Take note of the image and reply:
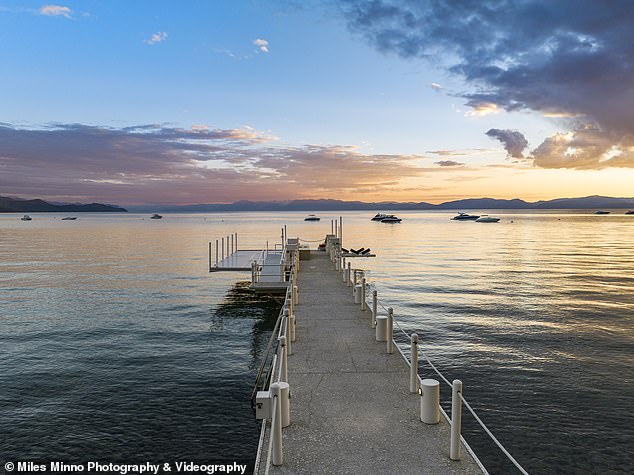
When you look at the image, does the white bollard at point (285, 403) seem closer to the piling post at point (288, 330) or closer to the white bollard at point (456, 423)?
the white bollard at point (456, 423)

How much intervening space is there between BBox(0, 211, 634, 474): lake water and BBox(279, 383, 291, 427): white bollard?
15.0 feet

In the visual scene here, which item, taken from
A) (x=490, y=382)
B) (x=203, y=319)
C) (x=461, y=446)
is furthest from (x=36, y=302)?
(x=461, y=446)

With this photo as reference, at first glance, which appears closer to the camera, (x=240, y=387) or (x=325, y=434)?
(x=325, y=434)

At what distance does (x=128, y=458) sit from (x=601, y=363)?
18532 millimetres

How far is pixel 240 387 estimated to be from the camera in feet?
53.8

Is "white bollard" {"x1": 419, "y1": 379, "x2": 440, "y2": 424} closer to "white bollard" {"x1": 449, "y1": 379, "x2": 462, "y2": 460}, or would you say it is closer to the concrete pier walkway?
the concrete pier walkway

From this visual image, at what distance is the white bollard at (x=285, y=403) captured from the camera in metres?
8.02

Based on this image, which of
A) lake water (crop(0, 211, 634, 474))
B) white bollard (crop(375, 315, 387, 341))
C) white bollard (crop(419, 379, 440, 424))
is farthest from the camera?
white bollard (crop(375, 315, 387, 341))

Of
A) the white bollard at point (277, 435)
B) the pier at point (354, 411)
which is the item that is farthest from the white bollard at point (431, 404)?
the white bollard at point (277, 435)

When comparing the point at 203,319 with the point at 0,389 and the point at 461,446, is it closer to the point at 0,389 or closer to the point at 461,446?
the point at 0,389

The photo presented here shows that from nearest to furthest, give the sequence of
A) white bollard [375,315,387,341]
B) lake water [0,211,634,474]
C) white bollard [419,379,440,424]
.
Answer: white bollard [419,379,440,424], lake water [0,211,634,474], white bollard [375,315,387,341]

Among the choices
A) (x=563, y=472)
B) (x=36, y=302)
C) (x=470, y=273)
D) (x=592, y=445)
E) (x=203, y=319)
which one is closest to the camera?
(x=563, y=472)

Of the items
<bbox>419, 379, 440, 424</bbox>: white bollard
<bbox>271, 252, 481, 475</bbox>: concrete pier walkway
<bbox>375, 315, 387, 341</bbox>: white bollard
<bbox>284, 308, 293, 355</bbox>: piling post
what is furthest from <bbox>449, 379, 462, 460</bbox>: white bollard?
<bbox>375, 315, 387, 341</bbox>: white bollard

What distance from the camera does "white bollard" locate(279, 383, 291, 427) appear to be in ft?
26.3
